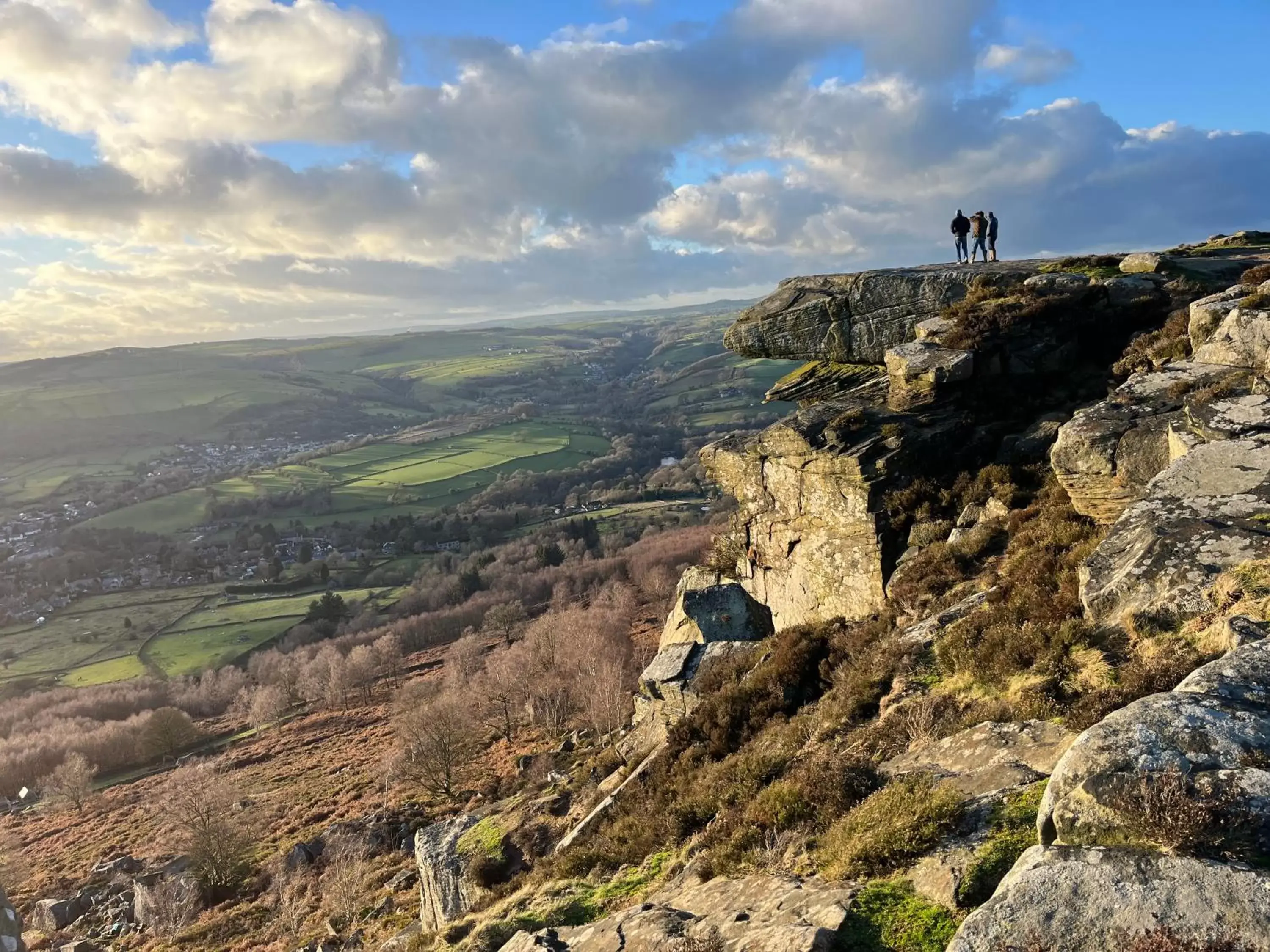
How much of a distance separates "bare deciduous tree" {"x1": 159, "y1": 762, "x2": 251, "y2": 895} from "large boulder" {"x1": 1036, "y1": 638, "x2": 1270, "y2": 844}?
1852 inches

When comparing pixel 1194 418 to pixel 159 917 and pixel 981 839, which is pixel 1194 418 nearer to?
pixel 981 839

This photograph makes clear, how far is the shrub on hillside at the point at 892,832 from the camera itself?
22.4ft

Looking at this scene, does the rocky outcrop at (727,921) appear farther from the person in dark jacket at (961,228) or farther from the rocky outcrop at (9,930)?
the rocky outcrop at (9,930)

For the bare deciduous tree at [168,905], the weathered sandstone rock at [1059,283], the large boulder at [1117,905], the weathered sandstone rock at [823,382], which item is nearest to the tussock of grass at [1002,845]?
the large boulder at [1117,905]

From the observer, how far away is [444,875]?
16.2m

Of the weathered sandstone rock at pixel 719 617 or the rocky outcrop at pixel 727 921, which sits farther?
the weathered sandstone rock at pixel 719 617

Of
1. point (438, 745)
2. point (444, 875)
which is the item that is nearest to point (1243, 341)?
point (444, 875)

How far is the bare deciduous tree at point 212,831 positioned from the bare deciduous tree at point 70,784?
45.7 ft

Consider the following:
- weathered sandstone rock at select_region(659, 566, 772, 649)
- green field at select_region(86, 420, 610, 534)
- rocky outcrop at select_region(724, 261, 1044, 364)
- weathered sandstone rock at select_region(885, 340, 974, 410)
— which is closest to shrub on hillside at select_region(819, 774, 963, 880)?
weathered sandstone rock at select_region(659, 566, 772, 649)

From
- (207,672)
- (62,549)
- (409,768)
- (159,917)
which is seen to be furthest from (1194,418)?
(62,549)

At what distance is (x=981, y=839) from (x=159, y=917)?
149ft

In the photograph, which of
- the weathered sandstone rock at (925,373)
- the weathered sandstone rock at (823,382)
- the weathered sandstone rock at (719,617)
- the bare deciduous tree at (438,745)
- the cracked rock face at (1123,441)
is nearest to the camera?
the cracked rock face at (1123,441)

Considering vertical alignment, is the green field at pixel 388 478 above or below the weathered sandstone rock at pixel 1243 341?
below

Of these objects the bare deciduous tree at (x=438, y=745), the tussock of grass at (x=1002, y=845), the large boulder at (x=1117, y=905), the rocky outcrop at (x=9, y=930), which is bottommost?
the rocky outcrop at (x=9, y=930)
